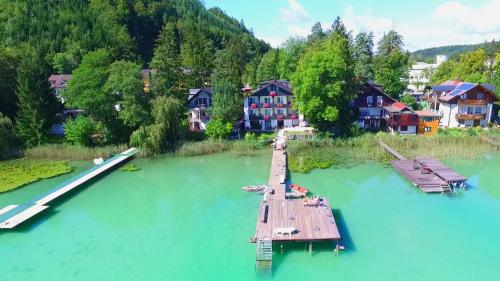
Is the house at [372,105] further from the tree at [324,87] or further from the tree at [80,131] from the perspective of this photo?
the tree at [80,131]

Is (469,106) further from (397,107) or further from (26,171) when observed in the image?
(26,171)

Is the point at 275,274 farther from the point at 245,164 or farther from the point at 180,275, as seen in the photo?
the point at 245,164

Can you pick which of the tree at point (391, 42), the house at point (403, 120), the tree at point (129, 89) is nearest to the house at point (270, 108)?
the house at point (403, 120)

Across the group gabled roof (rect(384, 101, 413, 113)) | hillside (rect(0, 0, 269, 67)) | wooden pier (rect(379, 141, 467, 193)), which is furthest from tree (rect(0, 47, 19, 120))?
gabled roof (rect(384, 101, 413, 113))

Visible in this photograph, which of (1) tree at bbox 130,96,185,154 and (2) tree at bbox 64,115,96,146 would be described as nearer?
(1) tree at bbox 130,96,185,154

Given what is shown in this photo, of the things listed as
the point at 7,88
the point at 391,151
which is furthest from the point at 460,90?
the point at 7,88

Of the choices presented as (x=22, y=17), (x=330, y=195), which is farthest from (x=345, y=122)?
(x=22, y=17)

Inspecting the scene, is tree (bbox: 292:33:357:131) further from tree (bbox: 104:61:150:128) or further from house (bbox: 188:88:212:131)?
tree (bbox: 104:61:150:128)
